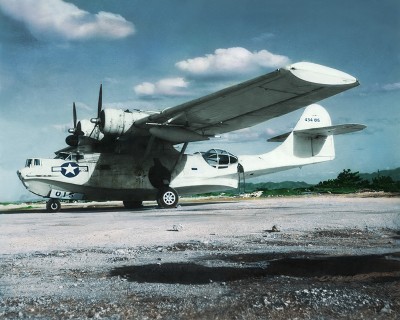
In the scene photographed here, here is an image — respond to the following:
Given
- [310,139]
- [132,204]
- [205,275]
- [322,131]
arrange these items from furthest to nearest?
1. [310,139]
2. [322,131]
3. [132,204]
4. [205,275]

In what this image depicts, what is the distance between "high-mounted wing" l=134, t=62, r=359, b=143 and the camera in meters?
10.7

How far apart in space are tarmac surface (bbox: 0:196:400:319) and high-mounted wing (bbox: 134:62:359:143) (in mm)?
5055

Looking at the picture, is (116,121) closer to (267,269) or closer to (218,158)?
(218,158)

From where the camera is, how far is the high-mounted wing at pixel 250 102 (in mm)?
10703

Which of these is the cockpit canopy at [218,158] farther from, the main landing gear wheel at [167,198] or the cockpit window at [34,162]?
the cockpit window at [34,162]

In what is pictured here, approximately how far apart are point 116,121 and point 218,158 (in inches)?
196

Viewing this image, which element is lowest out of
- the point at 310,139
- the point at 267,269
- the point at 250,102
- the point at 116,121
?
the point at 267,269

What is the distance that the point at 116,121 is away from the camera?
14492mm

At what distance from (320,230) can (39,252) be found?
435 centimetres

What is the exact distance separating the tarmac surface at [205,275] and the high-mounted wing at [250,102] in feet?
16.6

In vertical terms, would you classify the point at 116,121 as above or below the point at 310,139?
above

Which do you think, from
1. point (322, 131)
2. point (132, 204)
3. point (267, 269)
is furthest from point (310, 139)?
point (267, 269)

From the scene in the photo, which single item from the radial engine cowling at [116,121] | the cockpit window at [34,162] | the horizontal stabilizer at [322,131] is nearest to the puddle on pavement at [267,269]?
the radial engine cowling at [116,121]

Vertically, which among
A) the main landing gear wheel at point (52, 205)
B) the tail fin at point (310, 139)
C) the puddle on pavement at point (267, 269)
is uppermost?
the tail fin at point (310, 139)
